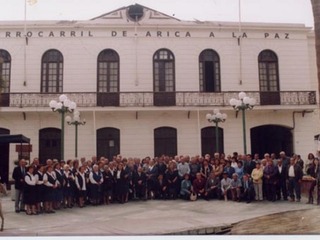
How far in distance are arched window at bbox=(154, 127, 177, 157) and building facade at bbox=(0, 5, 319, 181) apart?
3cm

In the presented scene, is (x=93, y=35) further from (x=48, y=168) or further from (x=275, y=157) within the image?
(x=275, y=157)

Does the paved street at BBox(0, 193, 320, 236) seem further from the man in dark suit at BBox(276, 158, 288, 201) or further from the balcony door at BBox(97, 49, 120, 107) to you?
the balcony door at BBox(97, 49, 120, 107)

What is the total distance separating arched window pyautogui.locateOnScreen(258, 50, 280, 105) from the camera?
355 inches

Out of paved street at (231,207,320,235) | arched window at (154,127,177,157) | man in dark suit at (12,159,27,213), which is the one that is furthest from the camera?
arched window at (154,127,177,157)

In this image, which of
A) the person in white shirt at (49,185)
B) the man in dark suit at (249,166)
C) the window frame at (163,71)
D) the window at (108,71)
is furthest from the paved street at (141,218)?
the window frame at (163,71)

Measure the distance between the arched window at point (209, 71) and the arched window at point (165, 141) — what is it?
135 cm

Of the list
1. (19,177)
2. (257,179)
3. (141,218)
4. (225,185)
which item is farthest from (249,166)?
(19,177)

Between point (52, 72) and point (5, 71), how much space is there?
123cm

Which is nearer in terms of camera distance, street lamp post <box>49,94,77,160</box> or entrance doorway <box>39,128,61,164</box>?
street lamp post <box>49,94,77,160</box>

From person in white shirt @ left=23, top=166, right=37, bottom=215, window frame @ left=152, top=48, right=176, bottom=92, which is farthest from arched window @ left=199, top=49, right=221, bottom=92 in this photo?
person in white shirt @ left=23, top=166, right=37, bottom=215

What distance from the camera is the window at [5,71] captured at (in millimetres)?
7613

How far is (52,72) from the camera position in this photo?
8953 millimetres

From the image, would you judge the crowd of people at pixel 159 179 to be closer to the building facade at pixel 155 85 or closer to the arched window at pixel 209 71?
the building facade at pixel 155 85

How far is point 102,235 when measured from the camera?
6.22 metres
